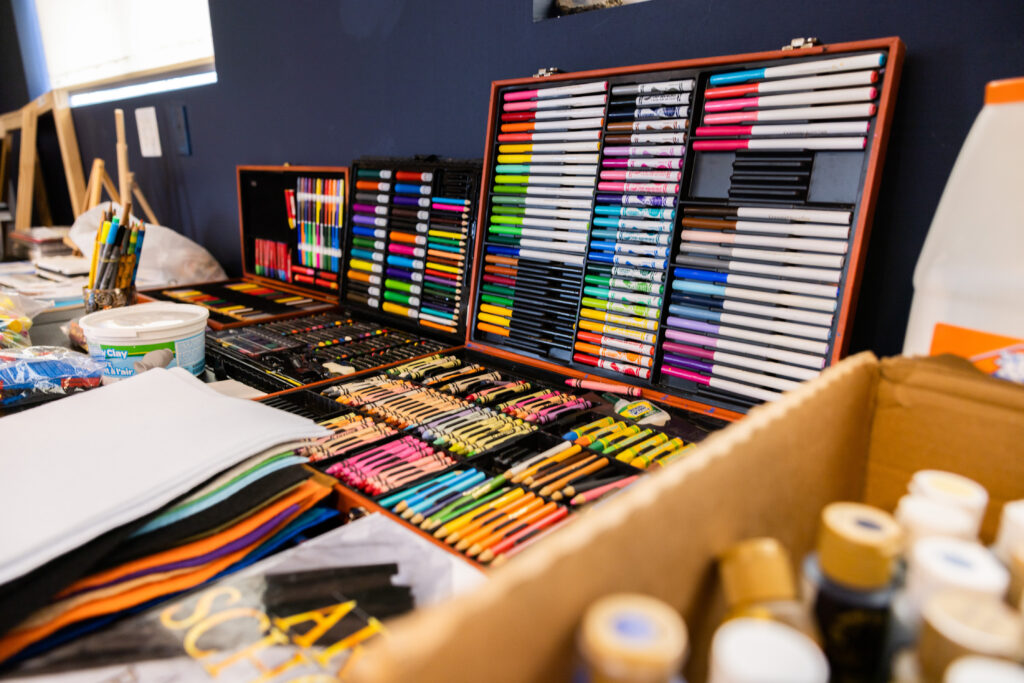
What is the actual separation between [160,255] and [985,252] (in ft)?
7.14

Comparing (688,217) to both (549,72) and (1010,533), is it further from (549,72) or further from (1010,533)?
(1010,533)

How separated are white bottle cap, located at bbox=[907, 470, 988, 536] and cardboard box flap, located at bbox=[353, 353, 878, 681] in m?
0.07

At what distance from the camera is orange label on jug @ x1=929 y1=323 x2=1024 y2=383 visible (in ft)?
1.53

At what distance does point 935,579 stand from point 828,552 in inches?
1.9

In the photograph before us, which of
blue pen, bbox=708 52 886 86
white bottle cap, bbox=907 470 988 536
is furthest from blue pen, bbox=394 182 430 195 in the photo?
white bottle cap, bbox=907 470 988 536

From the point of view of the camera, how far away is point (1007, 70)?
30.0 inches

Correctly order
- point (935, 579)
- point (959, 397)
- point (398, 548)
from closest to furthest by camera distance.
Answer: point (935, 579) < point (959, 397) < point (398, 548)

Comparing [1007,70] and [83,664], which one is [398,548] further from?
[1007,70]

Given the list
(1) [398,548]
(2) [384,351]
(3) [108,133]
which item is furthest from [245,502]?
(3) [108,133]

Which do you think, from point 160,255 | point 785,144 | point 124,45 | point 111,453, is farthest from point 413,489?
point 124,45

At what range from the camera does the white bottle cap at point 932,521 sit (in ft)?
1.03

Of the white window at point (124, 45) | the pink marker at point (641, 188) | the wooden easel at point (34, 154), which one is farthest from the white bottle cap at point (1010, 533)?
the wooden easel at point (34, 154)

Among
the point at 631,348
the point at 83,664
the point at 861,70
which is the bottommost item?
the point at 83,664

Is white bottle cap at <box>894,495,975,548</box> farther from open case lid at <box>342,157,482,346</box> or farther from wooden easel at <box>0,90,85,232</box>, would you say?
wooden easel at <box>0,90,85,232</box>
